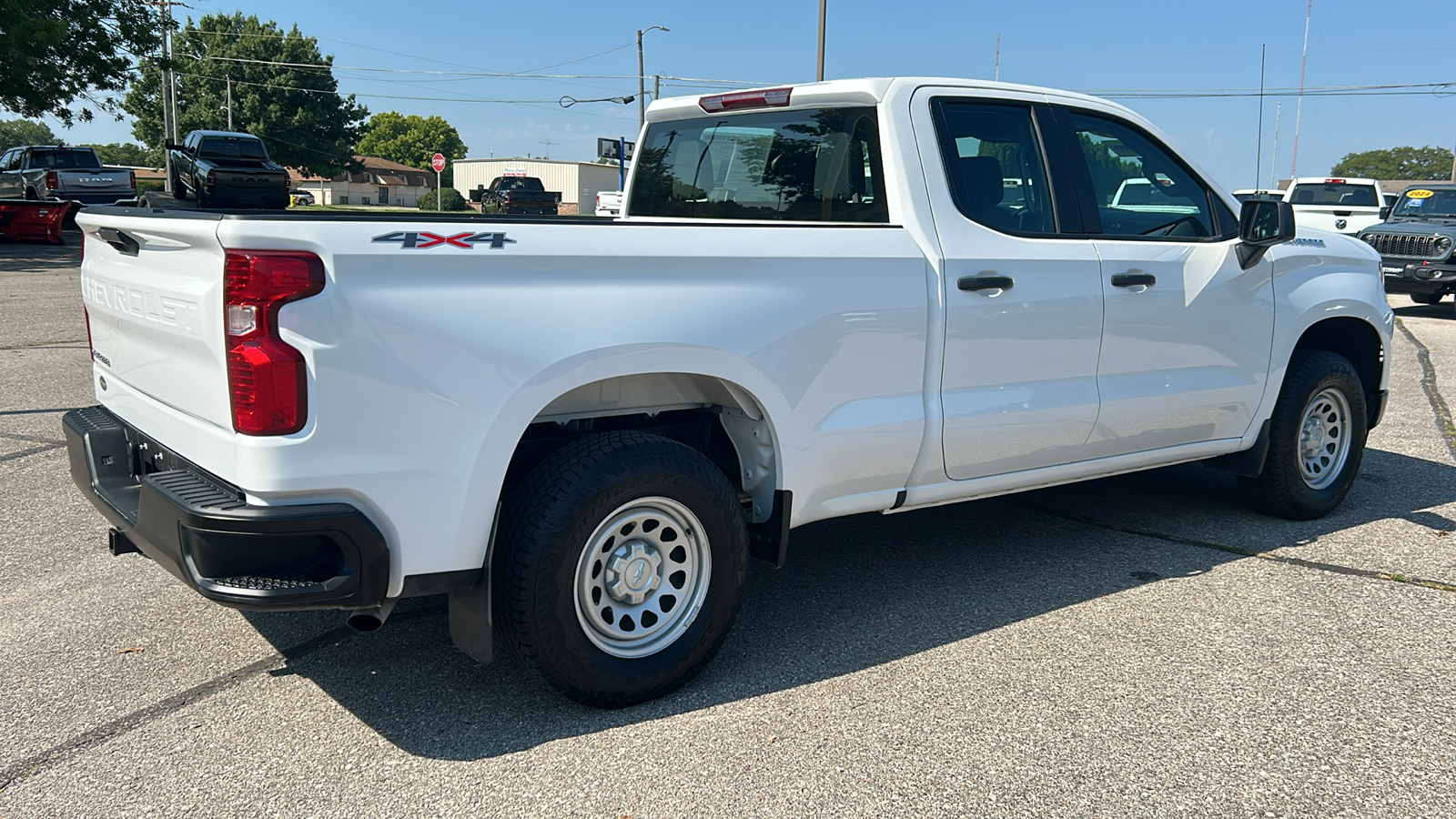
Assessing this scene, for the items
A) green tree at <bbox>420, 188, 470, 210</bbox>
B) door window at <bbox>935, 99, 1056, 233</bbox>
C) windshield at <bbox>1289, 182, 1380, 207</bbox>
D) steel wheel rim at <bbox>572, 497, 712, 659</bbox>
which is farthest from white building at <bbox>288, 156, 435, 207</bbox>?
steel wheel rim at <bbox>572, 497, 712, 659</bbox>

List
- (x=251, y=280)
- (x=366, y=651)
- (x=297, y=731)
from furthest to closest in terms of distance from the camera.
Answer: (x=366, y=651), (x=297, y=731), (x=251, y=280)

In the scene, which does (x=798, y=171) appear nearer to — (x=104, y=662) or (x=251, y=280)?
(x=251, y=280)

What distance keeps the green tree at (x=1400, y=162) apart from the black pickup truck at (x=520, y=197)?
132585 millimetres

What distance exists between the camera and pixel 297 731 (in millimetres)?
3352

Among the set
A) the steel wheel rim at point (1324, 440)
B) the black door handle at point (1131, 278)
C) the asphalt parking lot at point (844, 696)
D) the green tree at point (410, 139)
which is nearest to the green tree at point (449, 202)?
the steel wheel rim at point (1324, 440)

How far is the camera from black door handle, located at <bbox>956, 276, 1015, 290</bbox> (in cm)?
410

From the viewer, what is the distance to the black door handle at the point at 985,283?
4098 mm

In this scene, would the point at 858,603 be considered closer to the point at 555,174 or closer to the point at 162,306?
the point at 162,306

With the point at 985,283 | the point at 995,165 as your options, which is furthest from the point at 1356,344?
the point at 985,283

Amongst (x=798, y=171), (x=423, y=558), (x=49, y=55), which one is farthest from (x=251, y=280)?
(x=49, y=55)

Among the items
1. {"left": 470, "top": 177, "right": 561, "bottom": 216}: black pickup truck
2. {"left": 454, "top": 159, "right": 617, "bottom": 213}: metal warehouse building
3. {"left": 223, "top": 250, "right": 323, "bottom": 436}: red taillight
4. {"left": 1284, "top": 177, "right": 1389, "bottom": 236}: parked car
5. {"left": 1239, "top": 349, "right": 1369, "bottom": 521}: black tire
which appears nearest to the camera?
{"left": 223, "top": 250, "right": 323, "bottom": 436}: red taillight

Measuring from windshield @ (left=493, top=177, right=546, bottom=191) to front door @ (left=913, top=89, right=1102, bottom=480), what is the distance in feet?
111

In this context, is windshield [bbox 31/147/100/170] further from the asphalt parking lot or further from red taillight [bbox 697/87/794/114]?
red taillight [bbox 697/87/794/114]

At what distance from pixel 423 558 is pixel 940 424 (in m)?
1.93
